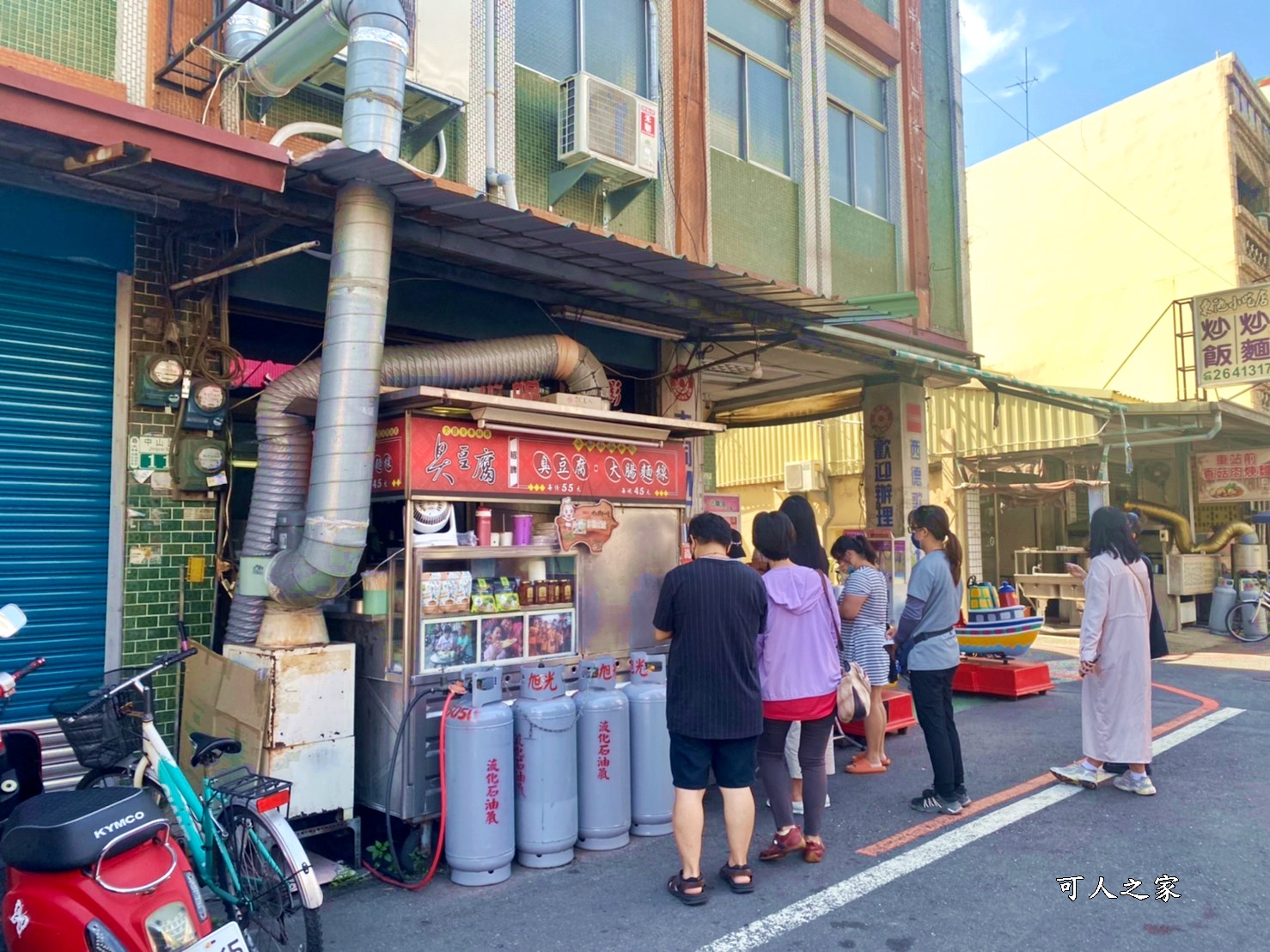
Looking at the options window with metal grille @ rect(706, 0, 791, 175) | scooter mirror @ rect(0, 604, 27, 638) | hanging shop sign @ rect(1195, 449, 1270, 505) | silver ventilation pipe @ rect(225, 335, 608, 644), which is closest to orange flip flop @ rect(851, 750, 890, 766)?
silver ventilation pipe @ rect(225, 335, 608, 644)

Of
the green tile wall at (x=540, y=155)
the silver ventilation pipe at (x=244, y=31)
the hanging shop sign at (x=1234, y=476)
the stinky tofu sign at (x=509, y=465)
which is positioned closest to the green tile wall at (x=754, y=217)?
the green tile wall at (x=540, y=155)

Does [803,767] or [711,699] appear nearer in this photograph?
[711,699]

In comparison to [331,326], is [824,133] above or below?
above

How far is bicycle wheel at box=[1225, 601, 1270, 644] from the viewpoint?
16.0 m

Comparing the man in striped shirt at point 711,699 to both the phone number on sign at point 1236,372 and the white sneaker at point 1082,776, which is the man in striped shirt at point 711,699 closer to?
the white sneaker at point 1082,776

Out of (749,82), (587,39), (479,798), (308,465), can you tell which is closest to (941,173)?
(749,82)

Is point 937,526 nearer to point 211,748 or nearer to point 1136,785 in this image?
point 1136,785

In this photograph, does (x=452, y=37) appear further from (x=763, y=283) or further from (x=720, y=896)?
(x=720, y=896)

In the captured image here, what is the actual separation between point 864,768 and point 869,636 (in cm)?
102

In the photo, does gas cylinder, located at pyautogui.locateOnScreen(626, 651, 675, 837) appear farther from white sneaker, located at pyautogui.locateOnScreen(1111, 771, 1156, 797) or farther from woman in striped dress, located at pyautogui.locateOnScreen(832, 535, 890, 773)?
white sneaker, located at pyautogui.locateOnScreen(1111, 771, 1156, 797)

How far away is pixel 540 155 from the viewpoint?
8320 mm

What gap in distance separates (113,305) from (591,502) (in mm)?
3332

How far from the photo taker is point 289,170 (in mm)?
5016

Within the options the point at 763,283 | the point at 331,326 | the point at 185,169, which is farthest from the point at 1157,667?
the point at 185,169
